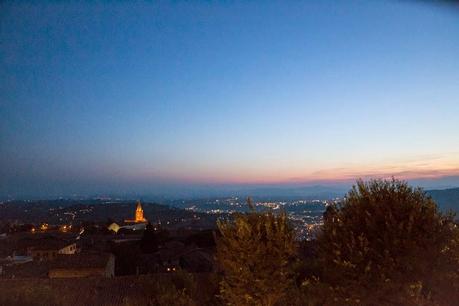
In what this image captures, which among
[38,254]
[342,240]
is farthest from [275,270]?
[38,254]

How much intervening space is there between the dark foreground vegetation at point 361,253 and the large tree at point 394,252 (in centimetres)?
2

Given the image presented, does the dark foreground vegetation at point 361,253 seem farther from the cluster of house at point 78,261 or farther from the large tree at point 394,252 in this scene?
the cluster of house at point 78,261

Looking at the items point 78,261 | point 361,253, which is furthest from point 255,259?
point 78,261

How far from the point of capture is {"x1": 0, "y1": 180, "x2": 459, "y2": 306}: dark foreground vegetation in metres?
9.80

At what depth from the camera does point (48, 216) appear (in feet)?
423

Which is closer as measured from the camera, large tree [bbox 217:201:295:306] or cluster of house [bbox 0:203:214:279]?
large tree [bbox 217:201:295:306]

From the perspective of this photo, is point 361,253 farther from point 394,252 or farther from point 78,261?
point 78,261

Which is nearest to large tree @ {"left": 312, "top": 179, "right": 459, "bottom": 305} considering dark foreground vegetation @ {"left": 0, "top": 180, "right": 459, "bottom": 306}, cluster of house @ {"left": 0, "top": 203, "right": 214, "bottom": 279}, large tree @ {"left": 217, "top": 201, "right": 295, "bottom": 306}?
dark foreground vegetation @ {"left": 0, "top": 180, "right": 459, "bottom": 306}

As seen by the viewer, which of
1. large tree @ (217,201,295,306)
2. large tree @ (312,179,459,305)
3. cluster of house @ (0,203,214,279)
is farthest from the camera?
cluster of house @ (0,203,214,279)

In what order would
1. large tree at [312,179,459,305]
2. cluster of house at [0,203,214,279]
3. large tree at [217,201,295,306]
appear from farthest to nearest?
cluster of house at [0,203,214,279] → large tree at [217,201,295,306] → large tree at [312,179,459,305]

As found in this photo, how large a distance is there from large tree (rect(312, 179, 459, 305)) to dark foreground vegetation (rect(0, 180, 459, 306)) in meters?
0.02

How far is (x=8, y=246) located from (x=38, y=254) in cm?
735

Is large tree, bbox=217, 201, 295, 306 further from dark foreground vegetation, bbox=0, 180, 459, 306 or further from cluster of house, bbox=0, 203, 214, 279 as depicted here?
cluster of house, bbox=0, 203, 214, 279

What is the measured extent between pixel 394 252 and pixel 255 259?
316 centimetres
